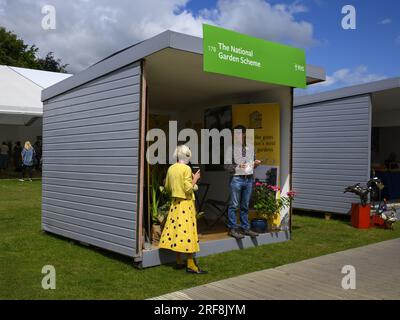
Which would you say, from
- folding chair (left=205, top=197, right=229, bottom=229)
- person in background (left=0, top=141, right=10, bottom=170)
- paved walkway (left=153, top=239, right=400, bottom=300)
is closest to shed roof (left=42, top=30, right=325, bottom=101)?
folding chair (left=205, top=197, right=229, bottom=229)

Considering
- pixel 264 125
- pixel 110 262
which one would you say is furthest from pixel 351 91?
pixel 110 262

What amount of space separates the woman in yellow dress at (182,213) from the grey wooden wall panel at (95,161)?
0.48m

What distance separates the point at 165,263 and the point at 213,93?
3.52 m

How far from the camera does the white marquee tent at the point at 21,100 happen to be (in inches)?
764

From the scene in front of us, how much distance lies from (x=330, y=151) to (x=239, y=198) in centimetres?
445

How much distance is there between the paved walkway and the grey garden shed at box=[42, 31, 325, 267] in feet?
3.65

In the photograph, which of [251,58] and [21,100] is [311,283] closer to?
[251,58]

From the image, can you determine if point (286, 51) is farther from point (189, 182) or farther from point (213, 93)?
point (189, 182)

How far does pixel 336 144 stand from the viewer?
10.2 meters

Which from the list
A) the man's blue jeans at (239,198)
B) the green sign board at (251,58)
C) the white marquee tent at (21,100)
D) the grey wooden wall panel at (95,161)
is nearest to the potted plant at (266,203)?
the man's blue jeans at (239,198)

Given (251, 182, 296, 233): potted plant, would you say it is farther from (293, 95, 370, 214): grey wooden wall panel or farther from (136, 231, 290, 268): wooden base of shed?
(293, 95, 370, 214): grey wooden wall panel

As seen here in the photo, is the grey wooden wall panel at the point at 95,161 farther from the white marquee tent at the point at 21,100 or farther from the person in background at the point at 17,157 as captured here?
the person in background at the point at 17,157

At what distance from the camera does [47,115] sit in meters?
7.82

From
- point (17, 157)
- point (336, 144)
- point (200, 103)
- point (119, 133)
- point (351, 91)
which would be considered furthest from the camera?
point (17, 157)
